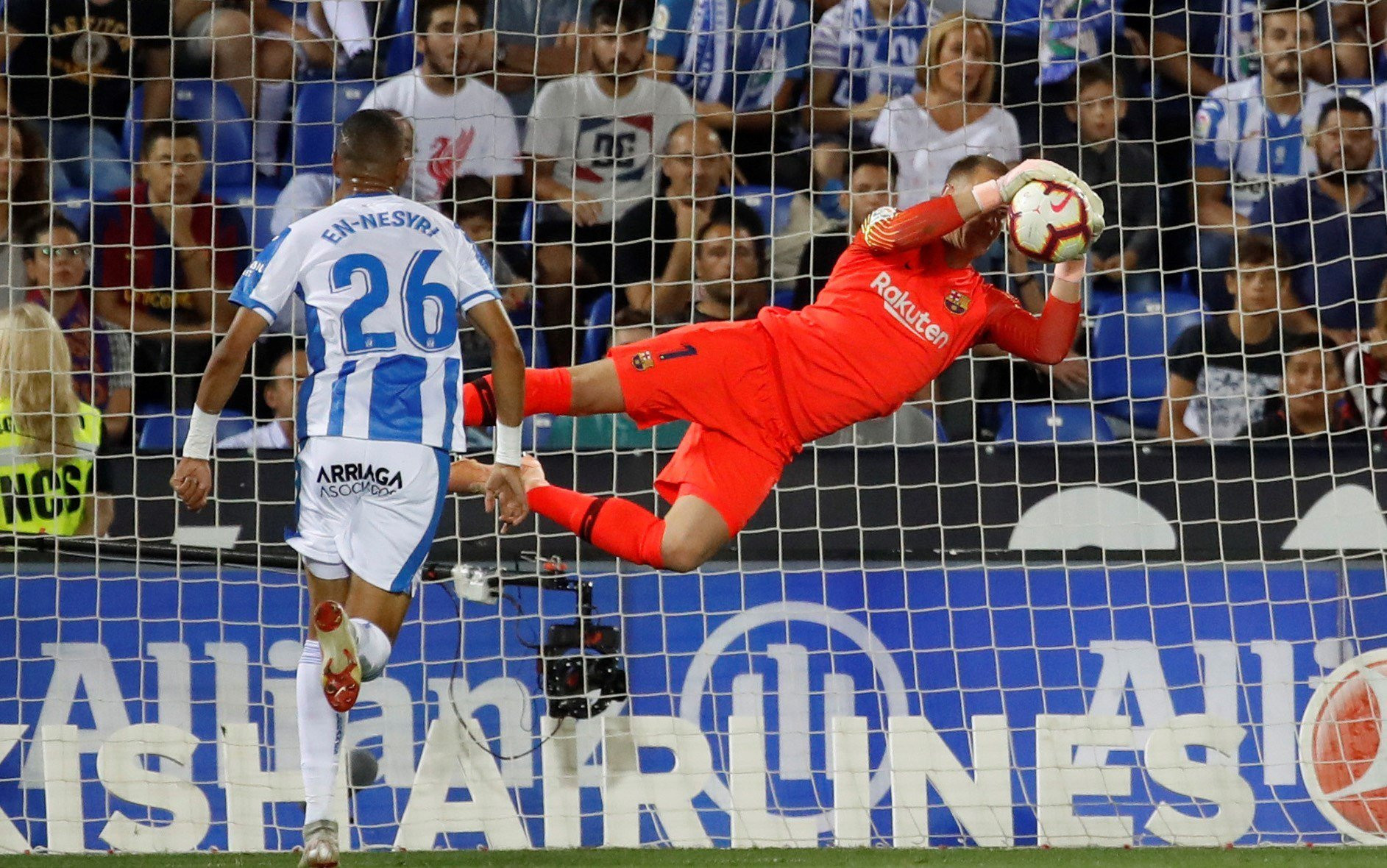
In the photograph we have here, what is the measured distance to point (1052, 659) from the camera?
542 cm

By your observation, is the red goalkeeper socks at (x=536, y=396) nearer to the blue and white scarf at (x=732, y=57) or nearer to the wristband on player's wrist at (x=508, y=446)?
the wristband on player's wrist at (x=508, y=446)

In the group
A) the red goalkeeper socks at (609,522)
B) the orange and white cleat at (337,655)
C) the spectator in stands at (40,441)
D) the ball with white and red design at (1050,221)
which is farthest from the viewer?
the spectator in stands at (40,441)

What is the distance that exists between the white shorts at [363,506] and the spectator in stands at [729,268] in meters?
2.85

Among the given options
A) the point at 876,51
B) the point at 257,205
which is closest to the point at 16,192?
the point at 257,205

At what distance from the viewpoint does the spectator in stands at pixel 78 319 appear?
6188 mm

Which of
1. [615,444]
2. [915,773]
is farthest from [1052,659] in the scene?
[615,444]

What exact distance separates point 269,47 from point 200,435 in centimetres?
344

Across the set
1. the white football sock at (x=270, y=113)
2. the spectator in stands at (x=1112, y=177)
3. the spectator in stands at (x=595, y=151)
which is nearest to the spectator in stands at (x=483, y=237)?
the spectator in stands at (x=595, y=151)

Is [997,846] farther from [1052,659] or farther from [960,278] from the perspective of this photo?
[960,278]

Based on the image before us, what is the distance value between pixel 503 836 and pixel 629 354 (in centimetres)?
173

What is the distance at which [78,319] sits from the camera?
6.26 meters

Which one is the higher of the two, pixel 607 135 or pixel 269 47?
pixel 269 47

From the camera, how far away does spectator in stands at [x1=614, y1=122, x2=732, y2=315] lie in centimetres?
A: 635

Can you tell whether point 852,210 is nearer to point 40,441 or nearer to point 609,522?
point 609,522
